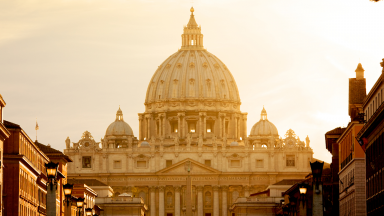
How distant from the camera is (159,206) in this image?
19775cm

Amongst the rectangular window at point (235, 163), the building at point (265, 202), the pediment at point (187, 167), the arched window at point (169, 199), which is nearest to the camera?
the building at point (265, 202)

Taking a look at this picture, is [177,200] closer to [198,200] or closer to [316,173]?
[198,200]

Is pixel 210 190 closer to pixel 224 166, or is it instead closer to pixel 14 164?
pixel 224 166

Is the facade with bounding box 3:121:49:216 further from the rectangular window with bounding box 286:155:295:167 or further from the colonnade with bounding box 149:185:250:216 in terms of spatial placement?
the rectangular window with bounding box 286:155:295:167

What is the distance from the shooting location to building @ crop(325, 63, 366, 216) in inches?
2997

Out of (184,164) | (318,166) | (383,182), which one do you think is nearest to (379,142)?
(383,182)

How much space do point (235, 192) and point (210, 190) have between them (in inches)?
164

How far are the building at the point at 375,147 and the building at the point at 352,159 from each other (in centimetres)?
563

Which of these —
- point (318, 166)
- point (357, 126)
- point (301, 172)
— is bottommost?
point (318, 166)

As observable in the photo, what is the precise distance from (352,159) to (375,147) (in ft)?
47.3

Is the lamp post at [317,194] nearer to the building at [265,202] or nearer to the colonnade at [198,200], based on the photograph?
the building at [265,202]

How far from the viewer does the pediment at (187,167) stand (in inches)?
7725

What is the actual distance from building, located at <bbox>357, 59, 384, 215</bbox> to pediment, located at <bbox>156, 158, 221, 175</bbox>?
127 metres

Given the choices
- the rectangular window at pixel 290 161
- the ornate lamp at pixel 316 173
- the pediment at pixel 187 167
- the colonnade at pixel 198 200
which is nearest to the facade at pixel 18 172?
the ornate lamp at pixel 316 173
